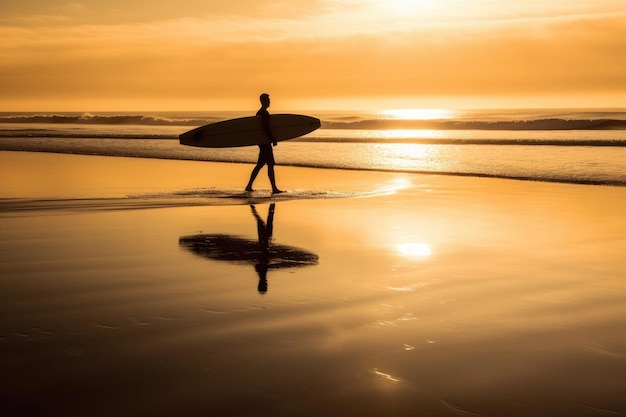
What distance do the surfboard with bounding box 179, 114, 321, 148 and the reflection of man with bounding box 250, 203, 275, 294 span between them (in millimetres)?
5225

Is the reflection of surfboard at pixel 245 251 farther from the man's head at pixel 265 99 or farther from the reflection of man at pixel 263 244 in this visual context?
the man's head at pixel 265 99

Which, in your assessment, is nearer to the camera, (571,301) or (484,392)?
(484,392)

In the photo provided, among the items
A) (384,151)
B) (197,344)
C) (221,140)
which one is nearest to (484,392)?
(197,344)

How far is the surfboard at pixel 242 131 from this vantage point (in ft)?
62.3

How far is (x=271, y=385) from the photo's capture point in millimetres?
4535

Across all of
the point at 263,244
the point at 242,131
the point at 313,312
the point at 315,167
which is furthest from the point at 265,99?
the point at 313,312

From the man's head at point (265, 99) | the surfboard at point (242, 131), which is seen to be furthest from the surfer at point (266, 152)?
the surfboard at point (242, 131)

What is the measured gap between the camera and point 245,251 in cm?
923

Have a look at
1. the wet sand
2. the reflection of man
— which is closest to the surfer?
the reflection of man

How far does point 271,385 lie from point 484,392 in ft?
4.25

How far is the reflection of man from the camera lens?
24.7ft

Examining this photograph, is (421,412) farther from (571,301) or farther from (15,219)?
(15,219)

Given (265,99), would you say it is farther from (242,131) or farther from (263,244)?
(263,244)

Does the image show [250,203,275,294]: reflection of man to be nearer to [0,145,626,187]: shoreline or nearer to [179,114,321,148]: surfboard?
[179,114,321,148]: surfboard
